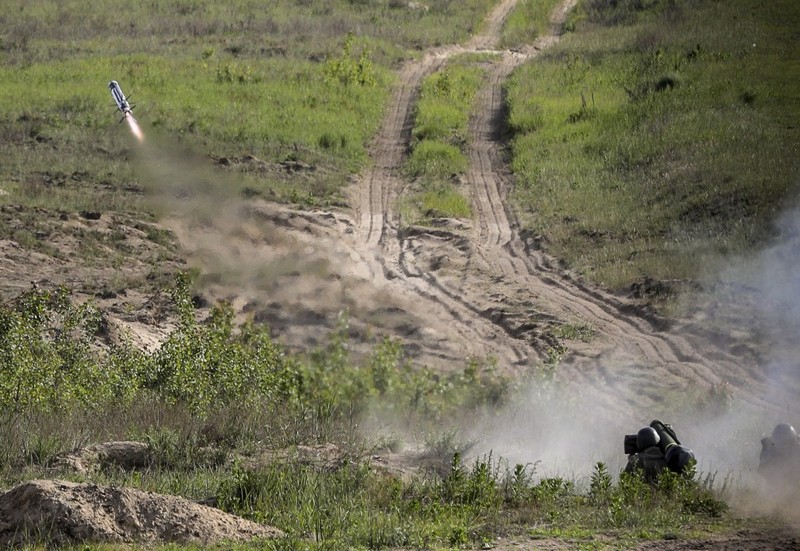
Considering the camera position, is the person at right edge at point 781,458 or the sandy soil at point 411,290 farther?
the sandy soil at point 411,290

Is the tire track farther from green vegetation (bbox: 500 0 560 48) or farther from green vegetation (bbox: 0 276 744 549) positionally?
green vegetation (bbox: 500 0 560 48)

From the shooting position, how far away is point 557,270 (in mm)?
20047

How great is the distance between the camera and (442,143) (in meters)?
28.3

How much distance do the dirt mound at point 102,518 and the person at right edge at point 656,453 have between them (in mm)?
3795

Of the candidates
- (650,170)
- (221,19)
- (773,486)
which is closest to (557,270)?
(650,170)

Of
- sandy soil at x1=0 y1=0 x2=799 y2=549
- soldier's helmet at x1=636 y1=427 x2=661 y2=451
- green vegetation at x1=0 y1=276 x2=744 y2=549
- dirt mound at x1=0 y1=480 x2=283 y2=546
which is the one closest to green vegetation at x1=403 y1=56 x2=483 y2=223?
sandy soil at x1=0 y1=0 x2=799 y2=549

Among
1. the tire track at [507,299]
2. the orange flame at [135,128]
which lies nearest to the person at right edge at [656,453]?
the tire track at [507,299]

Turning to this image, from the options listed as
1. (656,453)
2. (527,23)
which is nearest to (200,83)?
(527,23)

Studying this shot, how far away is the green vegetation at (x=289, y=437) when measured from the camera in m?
8.74

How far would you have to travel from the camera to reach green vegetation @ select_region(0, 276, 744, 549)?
28.7 feet

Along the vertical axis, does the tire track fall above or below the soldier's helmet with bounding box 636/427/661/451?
above

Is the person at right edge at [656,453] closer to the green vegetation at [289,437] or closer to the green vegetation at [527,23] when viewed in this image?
the green vegetation at [289,437]

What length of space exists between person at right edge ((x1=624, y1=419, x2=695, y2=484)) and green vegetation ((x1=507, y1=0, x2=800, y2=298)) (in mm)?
7771

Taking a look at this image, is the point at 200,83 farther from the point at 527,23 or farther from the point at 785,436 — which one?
the point at 785,436
